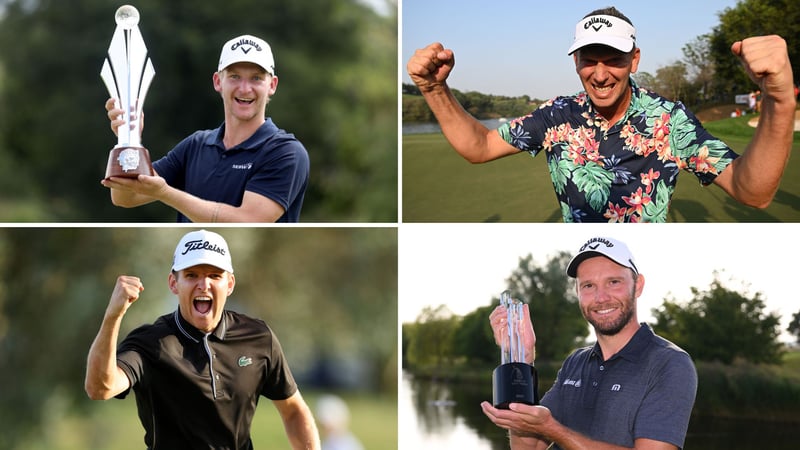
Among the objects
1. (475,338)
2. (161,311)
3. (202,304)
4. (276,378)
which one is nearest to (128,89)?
(202,304)

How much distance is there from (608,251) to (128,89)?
1295mm

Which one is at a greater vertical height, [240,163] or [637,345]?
[240,163]

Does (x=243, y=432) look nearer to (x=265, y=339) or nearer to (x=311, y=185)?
(x=265, y=339)

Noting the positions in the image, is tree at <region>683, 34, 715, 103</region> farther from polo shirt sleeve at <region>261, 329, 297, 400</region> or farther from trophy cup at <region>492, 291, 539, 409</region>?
polo shirt sleeve at <region>261, 329, 297, 400</region>

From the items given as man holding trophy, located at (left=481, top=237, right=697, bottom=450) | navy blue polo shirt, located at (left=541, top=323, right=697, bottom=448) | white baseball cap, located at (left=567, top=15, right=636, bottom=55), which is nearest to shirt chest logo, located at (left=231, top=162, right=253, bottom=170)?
man holding trophy, located at (left=481, top=237, right=697, bottom=450)

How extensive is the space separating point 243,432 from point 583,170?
3.69ft

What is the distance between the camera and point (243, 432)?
2.89 metres

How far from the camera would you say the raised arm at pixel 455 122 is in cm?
288

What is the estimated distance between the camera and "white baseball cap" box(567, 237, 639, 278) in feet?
9.02

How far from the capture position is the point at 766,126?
261 cm

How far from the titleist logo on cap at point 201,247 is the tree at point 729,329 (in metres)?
1.61

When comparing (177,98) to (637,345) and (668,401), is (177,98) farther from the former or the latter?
(668,401)

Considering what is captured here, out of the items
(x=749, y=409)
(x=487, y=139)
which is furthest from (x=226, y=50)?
(x=749, y=409)

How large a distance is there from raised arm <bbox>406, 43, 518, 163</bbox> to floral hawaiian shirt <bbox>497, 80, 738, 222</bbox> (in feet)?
0.16
